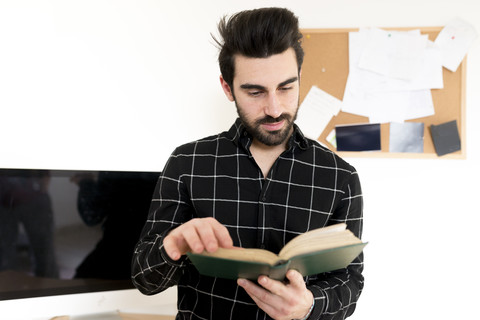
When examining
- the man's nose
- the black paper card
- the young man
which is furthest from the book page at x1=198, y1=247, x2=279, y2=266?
the black paper card

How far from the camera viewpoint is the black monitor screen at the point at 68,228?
135 centimetres

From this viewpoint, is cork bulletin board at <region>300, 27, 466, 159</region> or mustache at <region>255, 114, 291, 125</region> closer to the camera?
mustache at <region>255, 114, 291, 125</region>

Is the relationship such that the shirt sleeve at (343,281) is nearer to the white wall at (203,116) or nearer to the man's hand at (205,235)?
the man's hand at (205,235)

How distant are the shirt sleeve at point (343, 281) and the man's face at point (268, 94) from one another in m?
0.23

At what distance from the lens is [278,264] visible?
2.37ft

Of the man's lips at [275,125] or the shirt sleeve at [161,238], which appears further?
Result: the man's lips at [275,125]

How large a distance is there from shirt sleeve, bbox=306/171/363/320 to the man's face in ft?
0.77

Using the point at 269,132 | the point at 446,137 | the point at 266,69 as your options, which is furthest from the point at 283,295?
the point at 446,137

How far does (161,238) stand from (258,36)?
0.53 metres

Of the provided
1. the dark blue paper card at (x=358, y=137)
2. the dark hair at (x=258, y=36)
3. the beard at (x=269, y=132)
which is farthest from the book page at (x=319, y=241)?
the dark blue paper card at (x=358, y=137)

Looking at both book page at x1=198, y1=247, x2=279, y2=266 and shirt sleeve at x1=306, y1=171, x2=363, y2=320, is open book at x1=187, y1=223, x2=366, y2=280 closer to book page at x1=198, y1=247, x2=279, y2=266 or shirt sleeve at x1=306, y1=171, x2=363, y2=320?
book page at x1=198, y1=247, x2=279, y2=266

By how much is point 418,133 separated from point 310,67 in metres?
0.54

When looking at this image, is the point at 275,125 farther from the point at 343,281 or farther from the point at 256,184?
the point at 343,281

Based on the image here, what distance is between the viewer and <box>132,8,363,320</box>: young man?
104 centimetres
